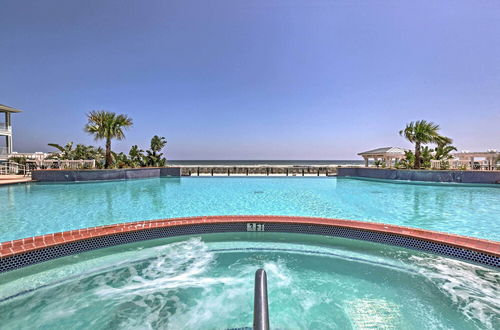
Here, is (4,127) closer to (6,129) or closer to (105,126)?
(6,129)

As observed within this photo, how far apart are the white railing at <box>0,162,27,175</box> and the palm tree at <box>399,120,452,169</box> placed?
2821cm

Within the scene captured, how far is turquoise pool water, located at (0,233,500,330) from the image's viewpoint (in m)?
2.46

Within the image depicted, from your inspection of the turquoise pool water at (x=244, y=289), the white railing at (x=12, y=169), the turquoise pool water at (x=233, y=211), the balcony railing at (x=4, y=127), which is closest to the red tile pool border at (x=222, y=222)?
the turquoise pool water at (x=244, y=289)

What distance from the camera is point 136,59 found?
A: 13875 mm

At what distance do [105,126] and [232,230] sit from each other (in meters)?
15.1

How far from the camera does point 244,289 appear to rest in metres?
3.12

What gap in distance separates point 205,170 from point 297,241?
19693 mm

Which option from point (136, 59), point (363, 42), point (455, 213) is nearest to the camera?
point (455, 213)

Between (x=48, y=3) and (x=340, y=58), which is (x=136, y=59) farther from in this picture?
(x=340, y=58)

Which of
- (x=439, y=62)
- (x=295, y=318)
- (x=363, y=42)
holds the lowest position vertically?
(x=295, y=318)

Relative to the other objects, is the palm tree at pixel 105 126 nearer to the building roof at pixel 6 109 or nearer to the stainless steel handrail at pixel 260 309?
the building roof at pixel 6 109

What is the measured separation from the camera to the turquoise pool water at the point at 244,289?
246 centimetres

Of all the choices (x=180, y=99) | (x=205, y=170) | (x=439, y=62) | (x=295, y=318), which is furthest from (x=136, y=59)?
(x=439, y=62)

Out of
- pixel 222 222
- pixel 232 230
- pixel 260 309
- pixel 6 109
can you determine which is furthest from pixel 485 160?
pixel 6 109
